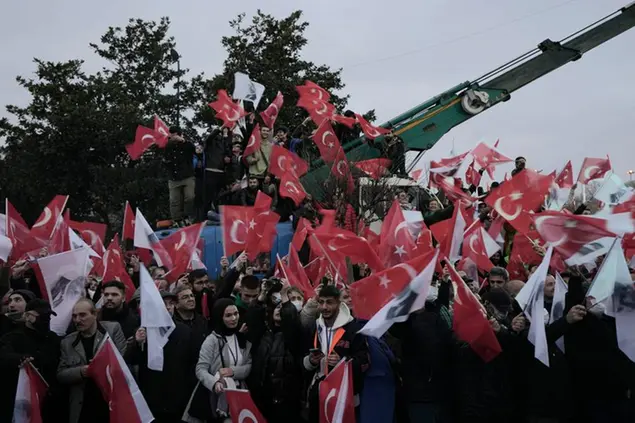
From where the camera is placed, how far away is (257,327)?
289 inches

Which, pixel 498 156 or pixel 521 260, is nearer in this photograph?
pixel 521 260

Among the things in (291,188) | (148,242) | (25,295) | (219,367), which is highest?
(291,188)

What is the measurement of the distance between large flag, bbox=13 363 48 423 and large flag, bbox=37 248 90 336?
852 millimetres

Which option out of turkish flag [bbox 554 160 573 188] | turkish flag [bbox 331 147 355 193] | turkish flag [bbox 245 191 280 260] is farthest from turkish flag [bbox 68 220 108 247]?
turkish flag [bbox 554 160 573 188]

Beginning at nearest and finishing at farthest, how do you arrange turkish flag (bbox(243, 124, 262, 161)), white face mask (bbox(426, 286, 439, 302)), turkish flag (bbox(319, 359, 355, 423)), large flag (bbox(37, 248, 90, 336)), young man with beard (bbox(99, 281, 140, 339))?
turkish flag (bbox(319, 359, 355, 423)) < white face mask (bbox(426, 286, 439, 302)) < young man with beard (bbox(99, 281, 140, 339)) < large flag (bbox(37, 248, 90, 336)) < turkish flag (bbox(243, 124, 262, 161))

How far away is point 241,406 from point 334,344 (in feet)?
3.07

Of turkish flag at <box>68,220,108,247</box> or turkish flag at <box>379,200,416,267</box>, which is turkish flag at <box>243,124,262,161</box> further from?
turkish flag at <box>379,200,416,267</box>

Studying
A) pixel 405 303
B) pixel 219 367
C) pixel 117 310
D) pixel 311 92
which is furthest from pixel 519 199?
pixel 311 92

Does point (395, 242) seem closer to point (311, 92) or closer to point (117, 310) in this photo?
point (117, 310)

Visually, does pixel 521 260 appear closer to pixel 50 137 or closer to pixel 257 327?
pixel 257 327

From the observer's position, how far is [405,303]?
6.75 meters

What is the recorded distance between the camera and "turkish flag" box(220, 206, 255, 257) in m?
11.1

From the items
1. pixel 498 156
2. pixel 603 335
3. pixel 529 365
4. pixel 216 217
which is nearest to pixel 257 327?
pixel 529 365

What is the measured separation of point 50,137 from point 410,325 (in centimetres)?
2859
